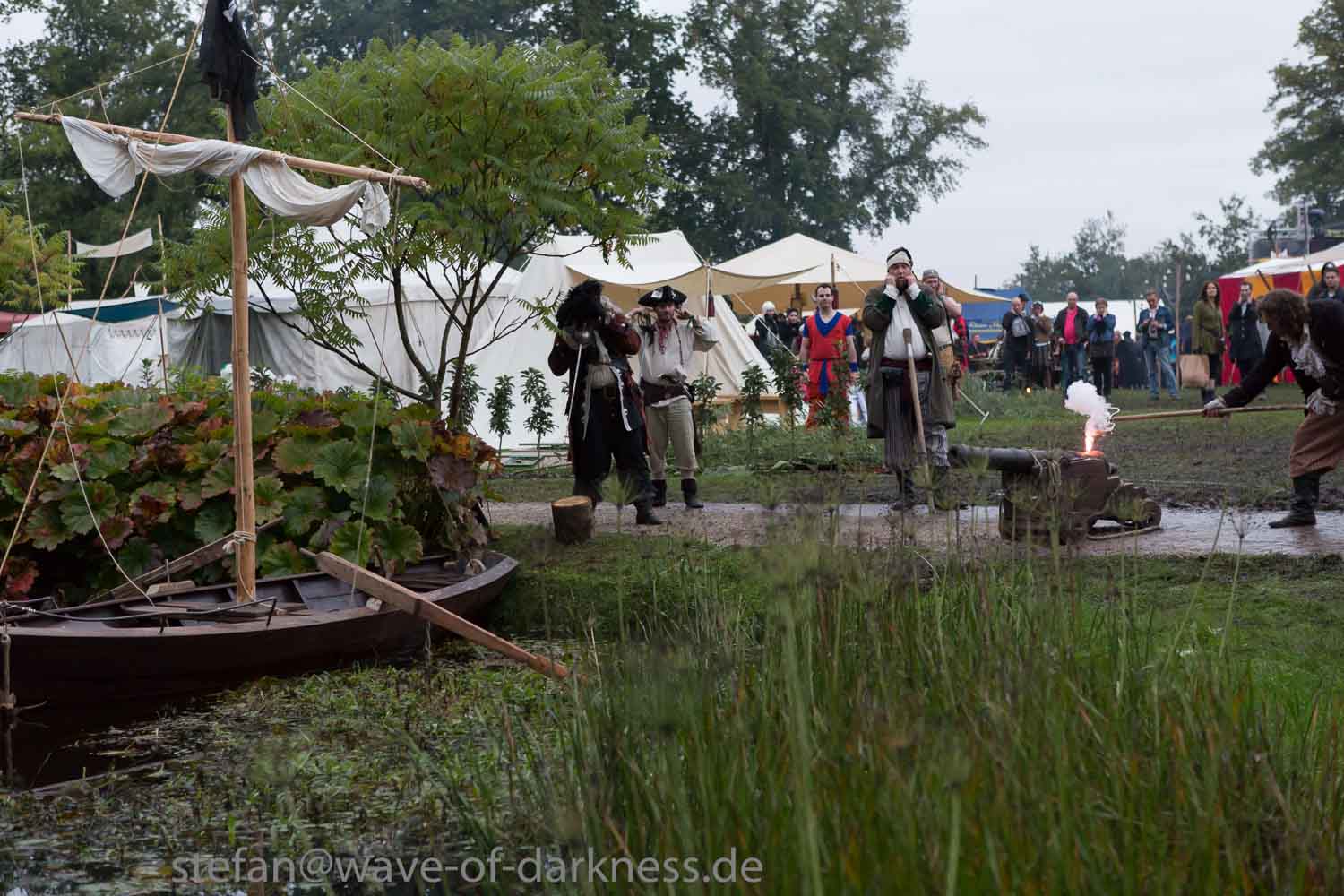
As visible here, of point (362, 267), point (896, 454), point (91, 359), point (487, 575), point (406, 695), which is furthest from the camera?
point (91, 359)

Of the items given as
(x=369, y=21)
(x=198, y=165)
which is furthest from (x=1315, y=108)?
(x=198, y=165)

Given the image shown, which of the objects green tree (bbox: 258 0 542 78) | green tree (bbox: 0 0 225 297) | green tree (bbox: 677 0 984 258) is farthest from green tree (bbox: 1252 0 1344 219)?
green tree (bbox: 0 0 225 297)

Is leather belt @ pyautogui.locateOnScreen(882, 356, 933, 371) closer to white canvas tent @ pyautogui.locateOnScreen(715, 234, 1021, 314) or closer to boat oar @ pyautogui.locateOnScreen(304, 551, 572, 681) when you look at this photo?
boat oar @ pyautogui.locateOnScreen(304, 551, 572, 681)

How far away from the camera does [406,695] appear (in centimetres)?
752

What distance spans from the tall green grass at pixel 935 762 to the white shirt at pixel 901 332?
6592 millimetres

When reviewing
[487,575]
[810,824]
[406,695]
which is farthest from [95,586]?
[810,824]

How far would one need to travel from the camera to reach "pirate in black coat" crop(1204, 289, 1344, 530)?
964 centimetres

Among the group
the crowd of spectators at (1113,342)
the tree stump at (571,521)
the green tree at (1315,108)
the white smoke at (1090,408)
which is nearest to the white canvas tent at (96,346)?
the crowd of spectators at (1113,342)

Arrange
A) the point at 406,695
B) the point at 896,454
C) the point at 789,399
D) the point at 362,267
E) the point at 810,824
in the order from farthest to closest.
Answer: the point at 789,399 < the point at 362,267 < the point at 896,454 < the point at 406,695 < the point at 810,824

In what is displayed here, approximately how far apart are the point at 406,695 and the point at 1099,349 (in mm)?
18914

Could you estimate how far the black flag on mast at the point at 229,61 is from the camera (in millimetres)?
8898

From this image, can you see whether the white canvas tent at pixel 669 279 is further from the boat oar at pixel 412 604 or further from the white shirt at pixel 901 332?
the boat oar at pixel 412 604

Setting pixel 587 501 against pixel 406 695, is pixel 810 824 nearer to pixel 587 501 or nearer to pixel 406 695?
pixel 406 695

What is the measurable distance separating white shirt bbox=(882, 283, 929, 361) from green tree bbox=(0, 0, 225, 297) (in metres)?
31.2
